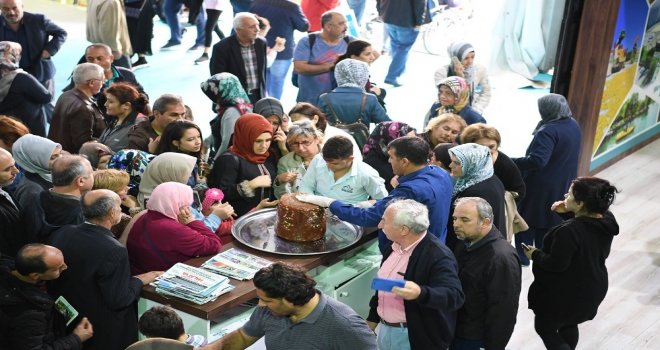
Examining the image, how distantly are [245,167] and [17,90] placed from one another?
250 cm

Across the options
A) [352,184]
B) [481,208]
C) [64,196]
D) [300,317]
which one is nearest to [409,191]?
[481,208]

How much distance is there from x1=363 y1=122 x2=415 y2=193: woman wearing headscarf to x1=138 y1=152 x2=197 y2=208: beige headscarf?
135cm

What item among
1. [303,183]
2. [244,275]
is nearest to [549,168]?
[303,183]

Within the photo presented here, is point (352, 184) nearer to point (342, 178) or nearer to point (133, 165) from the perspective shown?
point (342, 178)

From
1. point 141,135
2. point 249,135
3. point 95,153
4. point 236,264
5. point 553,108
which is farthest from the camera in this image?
point 553,108

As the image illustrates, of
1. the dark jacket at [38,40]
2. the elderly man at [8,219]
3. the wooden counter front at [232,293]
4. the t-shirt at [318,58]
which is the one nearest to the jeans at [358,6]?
the t-shirt at [318,58]

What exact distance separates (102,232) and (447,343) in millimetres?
1808

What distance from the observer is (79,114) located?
6133 millimetres

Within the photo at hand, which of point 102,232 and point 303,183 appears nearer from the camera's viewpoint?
point 102,232

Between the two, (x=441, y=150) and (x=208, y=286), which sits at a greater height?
(x=441, y=150)

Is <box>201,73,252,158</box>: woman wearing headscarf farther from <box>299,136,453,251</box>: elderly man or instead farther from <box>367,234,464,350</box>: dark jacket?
<box>367,234,464,350</box>: dark jacket

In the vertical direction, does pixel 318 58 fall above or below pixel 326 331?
above

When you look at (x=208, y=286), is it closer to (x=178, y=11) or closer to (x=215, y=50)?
(x=215, y=50)

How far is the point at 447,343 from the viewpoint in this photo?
429 cm
